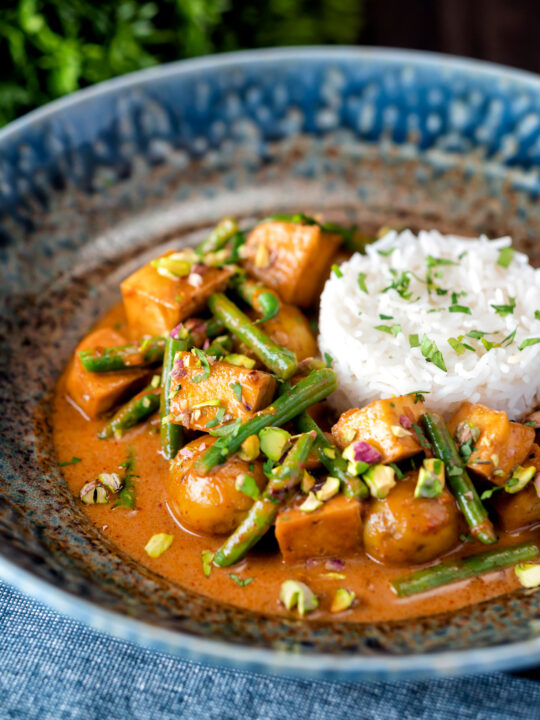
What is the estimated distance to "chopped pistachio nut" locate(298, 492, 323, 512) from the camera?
101 inches

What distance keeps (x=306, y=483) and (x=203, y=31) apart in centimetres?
333

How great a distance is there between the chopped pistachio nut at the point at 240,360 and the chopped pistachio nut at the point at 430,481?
31.7 inches

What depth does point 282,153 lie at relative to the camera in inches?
173

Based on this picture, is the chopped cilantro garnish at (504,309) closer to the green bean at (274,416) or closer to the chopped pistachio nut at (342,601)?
the green bean at (274,416)

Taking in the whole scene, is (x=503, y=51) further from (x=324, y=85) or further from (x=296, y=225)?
(x=296, y=225)

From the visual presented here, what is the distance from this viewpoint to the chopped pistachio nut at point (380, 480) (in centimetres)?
259

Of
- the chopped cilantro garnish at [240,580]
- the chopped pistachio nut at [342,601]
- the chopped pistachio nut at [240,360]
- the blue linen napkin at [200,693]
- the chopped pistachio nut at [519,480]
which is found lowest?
the blue linen napkin at [200,693]

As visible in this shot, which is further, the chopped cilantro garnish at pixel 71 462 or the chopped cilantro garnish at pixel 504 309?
the chopped cilantro garnish at pixel 504 309

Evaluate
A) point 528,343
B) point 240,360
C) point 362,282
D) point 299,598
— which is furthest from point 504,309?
point 299,598

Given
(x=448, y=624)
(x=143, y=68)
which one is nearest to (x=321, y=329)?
(x=448, y=624)

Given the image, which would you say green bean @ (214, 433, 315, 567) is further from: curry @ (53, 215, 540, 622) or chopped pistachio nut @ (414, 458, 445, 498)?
chopped pistachio nut @ (414, 458, 445, 498)

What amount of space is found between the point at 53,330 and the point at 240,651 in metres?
2.07

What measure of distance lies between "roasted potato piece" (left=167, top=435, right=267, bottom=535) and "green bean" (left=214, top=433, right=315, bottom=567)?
0.18 ft

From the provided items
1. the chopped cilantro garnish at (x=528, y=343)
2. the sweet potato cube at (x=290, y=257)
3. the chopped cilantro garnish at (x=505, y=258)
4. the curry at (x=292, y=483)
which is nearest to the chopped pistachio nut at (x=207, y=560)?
the curry at (x=292, y=483)
